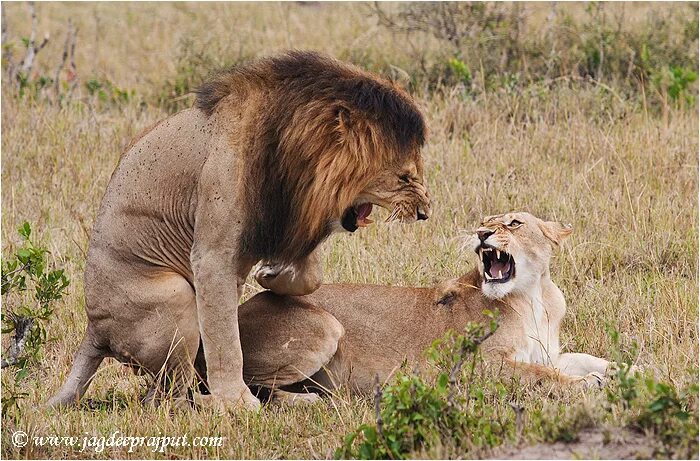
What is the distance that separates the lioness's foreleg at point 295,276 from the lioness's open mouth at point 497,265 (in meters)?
0.82

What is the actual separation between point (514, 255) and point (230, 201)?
1.47 m

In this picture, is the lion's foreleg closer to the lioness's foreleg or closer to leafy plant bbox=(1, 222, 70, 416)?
the lioness's foreleg

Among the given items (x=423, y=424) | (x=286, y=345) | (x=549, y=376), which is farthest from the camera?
(x=286, y=345)

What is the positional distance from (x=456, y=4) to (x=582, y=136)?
2.77m

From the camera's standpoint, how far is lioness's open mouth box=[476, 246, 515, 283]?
6.12 meters

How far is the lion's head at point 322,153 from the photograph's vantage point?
17.7 feet

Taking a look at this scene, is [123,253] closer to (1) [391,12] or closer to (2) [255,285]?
(2) [255,285]

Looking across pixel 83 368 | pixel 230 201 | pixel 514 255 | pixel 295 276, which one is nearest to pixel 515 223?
pixel 514 255

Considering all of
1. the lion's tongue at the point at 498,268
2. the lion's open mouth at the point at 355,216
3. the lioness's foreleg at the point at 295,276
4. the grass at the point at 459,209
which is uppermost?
the lion's open mouth at the point at 355,216

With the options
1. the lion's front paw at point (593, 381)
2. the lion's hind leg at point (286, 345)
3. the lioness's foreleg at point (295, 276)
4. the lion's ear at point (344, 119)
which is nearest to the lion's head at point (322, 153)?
the lion's ear at point (344, 119)

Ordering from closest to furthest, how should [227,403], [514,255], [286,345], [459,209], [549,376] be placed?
[227,403]
[549,376]
[286,345]
[514,255]
[459,209]

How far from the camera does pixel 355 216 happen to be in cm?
563

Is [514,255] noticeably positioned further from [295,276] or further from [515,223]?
[295,276]

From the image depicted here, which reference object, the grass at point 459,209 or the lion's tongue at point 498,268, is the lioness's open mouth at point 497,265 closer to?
the lion's tongue at point 498,268
